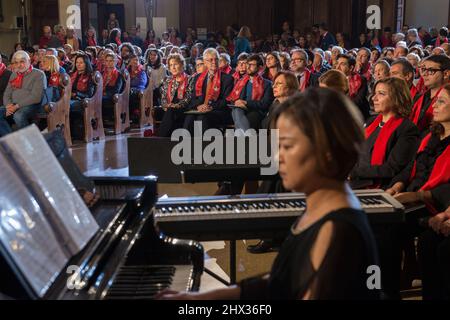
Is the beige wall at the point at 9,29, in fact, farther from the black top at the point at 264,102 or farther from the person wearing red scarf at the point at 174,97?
the black top at the point at 264,102

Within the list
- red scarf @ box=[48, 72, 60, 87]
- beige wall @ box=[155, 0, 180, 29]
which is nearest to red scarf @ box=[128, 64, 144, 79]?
red scarf @ box=[48, 72, 60, 87]

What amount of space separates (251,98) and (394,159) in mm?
3463

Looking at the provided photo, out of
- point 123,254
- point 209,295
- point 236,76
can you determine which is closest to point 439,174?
point 123,254

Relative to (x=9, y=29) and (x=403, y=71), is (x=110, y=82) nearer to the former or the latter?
(x=403, y=71)

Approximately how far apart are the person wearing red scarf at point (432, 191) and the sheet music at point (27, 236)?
2024mm

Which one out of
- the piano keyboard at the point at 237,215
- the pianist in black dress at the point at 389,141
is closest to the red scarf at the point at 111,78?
the pianist in black dress at the point at 389,141

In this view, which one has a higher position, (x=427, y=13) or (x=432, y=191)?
(x=427, y=13)

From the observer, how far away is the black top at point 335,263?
4.35ft

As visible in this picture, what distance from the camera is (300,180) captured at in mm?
1406

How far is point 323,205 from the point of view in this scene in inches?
55.3

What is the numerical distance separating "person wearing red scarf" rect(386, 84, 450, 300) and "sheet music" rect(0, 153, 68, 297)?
202 cm

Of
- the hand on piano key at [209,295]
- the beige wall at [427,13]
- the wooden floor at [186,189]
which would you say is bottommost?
the wooden floor at [186,189]

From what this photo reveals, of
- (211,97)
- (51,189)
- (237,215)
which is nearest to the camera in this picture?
(51,189)

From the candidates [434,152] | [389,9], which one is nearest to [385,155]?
[434,152]
